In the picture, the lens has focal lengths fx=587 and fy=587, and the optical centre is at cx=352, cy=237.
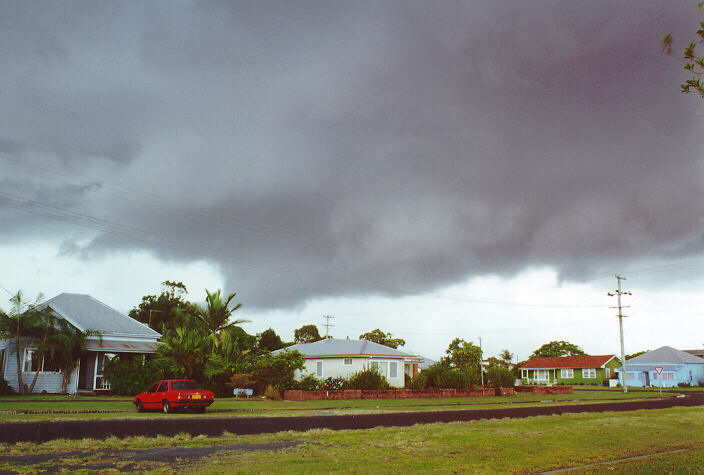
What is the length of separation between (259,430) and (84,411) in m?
9.68

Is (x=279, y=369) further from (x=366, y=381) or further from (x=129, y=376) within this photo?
(x=129, y=376)

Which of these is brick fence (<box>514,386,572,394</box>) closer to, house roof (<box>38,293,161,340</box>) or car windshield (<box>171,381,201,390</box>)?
house roof (<box>38,293,161,340</box>)

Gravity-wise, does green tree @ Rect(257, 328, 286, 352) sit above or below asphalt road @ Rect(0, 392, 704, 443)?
above

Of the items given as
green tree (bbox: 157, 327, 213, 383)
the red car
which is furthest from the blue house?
the red car

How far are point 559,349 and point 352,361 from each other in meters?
85.6

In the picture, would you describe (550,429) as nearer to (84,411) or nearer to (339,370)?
(84,411)

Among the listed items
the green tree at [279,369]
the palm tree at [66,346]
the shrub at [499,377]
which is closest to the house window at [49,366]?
the palm tree at [66,346]

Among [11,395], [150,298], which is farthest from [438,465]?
[150,298]

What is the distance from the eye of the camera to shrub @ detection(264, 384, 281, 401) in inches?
1436

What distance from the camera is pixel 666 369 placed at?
85.8 meters

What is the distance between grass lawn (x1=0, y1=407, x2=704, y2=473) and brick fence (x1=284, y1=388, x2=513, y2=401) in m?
20.8

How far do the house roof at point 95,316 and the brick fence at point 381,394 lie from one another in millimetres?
11475

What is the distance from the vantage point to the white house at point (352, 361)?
48.4 m

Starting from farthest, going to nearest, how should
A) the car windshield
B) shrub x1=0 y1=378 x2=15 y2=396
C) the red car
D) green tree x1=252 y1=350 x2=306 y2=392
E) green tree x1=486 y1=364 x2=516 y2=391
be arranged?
green tree x1=486 y1=364 x2=516 y2=391 → green tree x1=252 y1=350 x2=306 y2=392 → shrub x1=0 y1=378 x2=15 y2=396 → the car windshield → the red car
